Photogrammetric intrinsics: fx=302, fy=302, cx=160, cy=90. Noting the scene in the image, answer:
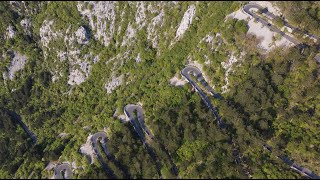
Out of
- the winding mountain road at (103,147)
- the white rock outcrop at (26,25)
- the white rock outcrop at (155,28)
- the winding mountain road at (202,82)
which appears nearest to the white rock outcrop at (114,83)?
the white rock outcrop at (155,28)

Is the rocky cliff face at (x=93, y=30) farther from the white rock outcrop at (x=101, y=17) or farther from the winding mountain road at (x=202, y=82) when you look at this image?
the winding mountain road at (x=202, y=82)

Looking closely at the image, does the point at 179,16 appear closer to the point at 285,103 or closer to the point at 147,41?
the point at 147,41

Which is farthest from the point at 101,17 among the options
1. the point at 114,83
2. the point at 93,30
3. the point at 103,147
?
the point at 103,147

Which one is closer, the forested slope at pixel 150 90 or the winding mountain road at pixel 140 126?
A: the forested slope at pixel 150 90

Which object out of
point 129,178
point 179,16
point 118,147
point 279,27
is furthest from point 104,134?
point 279,27

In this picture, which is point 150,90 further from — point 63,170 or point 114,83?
point 63,170

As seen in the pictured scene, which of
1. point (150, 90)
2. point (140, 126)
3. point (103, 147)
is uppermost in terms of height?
point (150, 90)

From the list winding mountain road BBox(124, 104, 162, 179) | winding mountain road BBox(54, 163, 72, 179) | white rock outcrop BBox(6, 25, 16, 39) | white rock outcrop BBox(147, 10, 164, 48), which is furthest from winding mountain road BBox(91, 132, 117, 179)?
white rock outcrop BBox(6, 25, 16, 39)

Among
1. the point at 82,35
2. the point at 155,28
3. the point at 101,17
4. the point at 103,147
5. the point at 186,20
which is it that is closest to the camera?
the point at 103,147

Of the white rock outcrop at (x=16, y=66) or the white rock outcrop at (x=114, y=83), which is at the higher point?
the white rock outcrop at (x=16, y=66)

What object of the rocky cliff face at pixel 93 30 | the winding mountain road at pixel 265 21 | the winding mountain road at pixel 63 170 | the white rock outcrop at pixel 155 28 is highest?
the rocky cliff face at pixel 93 30
